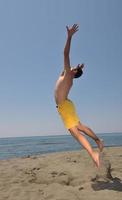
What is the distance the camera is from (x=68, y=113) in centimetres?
664

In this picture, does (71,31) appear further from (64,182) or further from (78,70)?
(64,182)

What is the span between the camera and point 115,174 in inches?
325

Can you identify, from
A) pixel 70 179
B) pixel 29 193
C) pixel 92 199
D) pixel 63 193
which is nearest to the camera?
pixel 92 199

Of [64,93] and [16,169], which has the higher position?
[64,93]

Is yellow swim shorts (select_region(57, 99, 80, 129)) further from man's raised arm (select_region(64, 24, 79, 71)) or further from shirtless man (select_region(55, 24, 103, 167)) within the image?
man's raised arm (select_region(64, 24, 79, 71))

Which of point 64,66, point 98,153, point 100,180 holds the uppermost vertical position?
point 64,66

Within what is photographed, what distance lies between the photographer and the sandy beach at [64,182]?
6.29m

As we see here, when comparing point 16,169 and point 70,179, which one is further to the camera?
point 16,169

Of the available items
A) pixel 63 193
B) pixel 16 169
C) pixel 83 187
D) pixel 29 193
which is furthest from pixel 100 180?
pixel 16 169

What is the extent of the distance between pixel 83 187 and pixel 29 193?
1255 millimetres

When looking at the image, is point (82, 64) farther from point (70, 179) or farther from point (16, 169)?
A: point (16, 169)

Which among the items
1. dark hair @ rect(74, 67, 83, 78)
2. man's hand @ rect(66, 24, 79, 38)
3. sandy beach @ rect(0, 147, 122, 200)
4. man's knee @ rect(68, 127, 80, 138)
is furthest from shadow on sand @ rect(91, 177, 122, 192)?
man's hand @ rect(66, 24, 79, 38)

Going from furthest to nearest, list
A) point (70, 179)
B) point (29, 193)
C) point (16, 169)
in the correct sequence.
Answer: point (16, 169) → point (70, 179) → point (29, 193)

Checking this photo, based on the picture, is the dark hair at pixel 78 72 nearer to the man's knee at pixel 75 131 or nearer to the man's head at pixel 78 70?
the man's head at pixel 78 70
